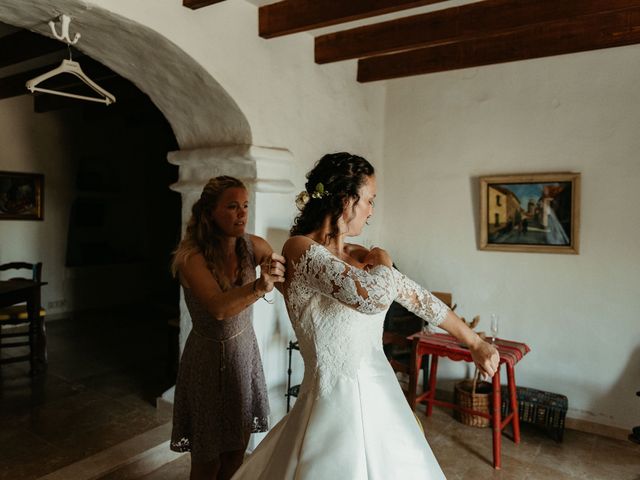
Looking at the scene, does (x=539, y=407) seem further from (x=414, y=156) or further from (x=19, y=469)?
(x=19, y=469)

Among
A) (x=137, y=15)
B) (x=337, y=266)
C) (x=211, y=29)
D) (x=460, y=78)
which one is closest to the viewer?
(x=337, y=266)

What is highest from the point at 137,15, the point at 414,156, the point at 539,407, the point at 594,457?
the point at 137,15

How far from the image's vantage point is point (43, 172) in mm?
7012

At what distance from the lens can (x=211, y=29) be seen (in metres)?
2.91

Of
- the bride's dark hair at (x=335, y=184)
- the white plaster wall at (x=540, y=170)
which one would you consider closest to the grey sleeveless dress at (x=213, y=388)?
the bride's dark hair at (x=335, y=184)

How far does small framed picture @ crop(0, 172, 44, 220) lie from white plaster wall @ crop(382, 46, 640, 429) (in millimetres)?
5214

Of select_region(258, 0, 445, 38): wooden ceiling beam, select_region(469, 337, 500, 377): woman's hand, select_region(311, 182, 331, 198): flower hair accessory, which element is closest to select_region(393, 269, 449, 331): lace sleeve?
select_region(469, 337, 500, 377): woman's hand

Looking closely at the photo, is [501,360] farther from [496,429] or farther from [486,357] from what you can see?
[486,357]

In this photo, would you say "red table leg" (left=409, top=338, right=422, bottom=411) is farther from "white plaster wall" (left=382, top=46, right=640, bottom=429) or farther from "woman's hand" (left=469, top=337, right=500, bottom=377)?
"woman's hand" (left=469, top=337, right=500, bottom=377)

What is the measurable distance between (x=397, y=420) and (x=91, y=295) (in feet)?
23.4

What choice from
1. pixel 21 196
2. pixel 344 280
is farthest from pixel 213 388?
pixel 21 196

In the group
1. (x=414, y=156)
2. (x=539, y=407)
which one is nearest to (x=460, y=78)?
(x=414, y=156)

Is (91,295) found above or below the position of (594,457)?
above

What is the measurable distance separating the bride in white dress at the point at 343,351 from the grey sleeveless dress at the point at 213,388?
1.28 feet
